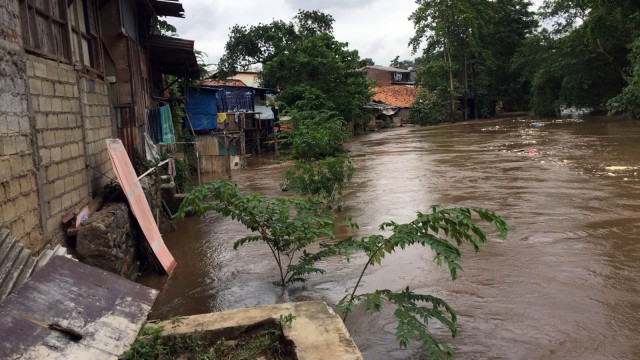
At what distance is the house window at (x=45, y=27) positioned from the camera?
5.04m

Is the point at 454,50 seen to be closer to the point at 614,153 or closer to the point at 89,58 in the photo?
the point at 614,153

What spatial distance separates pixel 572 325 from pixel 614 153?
13.9 m

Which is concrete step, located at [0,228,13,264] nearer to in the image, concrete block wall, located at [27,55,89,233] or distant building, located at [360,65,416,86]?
concrete block wall, located at [27,55,89,233]

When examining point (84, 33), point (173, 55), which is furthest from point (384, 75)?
point (84, 33)

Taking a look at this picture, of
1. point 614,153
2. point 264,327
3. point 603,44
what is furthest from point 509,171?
point 603,44

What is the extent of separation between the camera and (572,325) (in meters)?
4.66

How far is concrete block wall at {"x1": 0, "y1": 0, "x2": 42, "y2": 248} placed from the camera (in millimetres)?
4113

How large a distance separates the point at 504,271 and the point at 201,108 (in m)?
16.3

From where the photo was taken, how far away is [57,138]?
5508 millimetres

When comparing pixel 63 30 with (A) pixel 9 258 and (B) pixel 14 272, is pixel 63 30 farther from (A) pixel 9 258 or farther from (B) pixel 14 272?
(B) pixel 14 272

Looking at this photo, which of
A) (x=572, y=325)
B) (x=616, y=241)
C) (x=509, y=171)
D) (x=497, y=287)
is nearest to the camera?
(x=572, y=325)

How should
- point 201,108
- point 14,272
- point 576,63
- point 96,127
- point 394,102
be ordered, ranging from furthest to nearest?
point 394,102
point 576,63
point 201,108
point 96,127
point 14,272

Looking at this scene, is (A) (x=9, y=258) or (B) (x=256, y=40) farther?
(B) (x=256, y=40)

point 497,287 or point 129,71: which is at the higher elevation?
point 129,71
